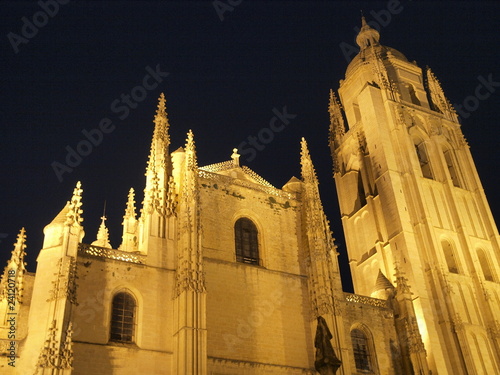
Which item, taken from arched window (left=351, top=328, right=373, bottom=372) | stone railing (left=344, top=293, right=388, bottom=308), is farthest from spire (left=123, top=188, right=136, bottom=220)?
arched window (left=351, top=328, right=373, bottom=372)

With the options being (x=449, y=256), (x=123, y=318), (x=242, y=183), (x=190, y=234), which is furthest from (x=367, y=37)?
(x=123, y=318)

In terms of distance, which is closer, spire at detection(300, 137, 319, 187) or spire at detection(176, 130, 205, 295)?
spire at detection(176, 130, 205, 295)

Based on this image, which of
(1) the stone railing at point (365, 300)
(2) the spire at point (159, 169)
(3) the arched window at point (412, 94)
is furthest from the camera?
(3) the arched window at point (412, 94)

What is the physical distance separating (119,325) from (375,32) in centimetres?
3436

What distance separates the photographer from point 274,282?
25594 millimetres

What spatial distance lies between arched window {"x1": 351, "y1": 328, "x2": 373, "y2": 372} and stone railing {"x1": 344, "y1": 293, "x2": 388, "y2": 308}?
1.48 metres

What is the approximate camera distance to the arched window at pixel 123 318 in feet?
69.2

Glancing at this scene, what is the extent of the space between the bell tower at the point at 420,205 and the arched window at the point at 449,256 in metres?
0.06

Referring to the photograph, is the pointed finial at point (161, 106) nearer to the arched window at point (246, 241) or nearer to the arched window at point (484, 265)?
the arched window at point (246, 241)

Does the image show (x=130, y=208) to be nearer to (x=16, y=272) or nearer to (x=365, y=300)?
(x=16, y=272)

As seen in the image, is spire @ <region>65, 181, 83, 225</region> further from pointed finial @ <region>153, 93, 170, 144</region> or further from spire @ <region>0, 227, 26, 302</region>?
pointed finial @ <region>153, 93, 170, 144</region>

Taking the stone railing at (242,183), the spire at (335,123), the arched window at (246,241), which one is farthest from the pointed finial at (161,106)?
the spire at (335,123)

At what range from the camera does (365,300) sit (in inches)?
1089

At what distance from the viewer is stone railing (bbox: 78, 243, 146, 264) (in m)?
22.1
